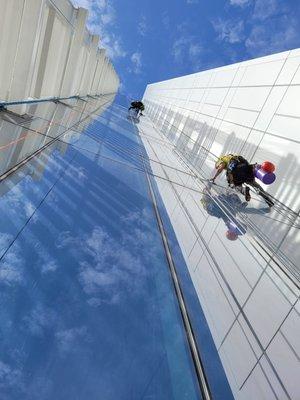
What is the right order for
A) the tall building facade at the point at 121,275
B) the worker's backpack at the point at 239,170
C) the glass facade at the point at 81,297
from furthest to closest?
the worker's backpack at the point at 239,170 < the tall building facade at the point at 121,275 < the glass facade at the point at 81,297

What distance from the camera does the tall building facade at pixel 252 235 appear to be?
3.46m

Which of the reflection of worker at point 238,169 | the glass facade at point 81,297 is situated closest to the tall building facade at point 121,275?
the glass facade at point 81,297

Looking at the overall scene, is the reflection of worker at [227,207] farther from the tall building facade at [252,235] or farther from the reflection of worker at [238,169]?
the reflection of worker at [238,169]

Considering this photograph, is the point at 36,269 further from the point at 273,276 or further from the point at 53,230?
the point at 273,276

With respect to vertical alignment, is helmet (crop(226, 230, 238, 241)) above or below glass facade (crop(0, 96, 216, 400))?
below

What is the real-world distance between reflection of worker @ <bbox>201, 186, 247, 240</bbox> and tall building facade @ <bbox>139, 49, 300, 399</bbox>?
5cm

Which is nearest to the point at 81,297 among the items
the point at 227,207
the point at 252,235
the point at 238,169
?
the point at 252,235

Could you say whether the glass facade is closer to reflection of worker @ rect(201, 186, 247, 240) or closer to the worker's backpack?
reflection of worker @ rect(201, 186, 247, 240)

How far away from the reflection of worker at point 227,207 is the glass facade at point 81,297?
2.34m

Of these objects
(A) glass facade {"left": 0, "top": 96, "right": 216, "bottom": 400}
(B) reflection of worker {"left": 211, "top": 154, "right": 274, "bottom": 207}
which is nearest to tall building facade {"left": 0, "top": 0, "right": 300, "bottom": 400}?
(A) glass facade {"left": 0, "top": 96, "right": 216, "bottom": 400}

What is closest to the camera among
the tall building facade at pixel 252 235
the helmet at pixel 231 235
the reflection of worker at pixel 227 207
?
the tall building facade at pixel 252 235

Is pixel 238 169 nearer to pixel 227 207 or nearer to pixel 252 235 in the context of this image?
pixel 227 207

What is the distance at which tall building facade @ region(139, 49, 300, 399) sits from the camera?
3.46 meters

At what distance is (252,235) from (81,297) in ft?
18.0
